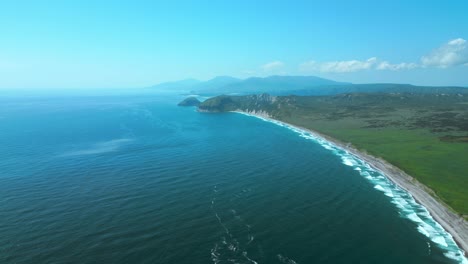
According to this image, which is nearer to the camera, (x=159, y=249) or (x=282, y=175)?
(x=159, y=249)

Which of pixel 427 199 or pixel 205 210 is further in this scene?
pixel 427 199

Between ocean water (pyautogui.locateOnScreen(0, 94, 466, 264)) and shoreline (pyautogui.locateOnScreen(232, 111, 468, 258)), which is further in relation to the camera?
shoreline (pyautogui.locateOnScreen(232, 111, 468, 258))

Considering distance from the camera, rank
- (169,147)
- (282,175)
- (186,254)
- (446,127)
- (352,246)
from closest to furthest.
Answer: (186,254)
(352,246)
(282,175)
(169,147)
(446,127)

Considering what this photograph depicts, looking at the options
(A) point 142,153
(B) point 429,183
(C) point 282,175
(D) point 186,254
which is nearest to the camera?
(D) point 186,254

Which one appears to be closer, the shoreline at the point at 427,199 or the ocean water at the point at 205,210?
the ocean water at the point at 205,210

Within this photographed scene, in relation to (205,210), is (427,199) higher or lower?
lower

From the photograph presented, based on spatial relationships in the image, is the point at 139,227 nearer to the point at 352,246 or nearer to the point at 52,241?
the point at 52,241

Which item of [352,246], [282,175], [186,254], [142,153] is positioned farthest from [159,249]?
[142,153]

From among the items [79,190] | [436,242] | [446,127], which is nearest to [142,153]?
[79,190]
